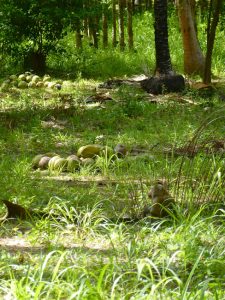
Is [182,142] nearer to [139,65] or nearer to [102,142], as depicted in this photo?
[102,142]

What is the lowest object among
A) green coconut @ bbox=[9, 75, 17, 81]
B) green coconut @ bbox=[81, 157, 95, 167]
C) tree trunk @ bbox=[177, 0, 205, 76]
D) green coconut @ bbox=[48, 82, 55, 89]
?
green coconut @ bbox=[81, 157, 95, 167]

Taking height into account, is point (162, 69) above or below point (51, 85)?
above

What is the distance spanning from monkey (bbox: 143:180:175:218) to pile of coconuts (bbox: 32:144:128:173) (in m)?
1.37

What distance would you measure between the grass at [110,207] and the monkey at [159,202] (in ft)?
0.31

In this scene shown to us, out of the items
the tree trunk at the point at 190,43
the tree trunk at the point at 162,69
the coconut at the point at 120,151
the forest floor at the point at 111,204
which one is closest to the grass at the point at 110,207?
the forest floor at the point at 111,204

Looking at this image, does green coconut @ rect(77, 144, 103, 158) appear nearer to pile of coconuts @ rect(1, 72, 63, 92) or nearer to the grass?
the grass

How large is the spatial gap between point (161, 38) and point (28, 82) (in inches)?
108

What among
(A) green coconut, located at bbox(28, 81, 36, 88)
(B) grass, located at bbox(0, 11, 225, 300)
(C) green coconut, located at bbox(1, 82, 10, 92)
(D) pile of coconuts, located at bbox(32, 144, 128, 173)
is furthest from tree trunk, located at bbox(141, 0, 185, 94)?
(D) pile of coconuts, located at bbox(32, 144, 128, 173)

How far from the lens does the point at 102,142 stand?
7676mm

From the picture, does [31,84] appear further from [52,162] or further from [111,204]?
[111,204]

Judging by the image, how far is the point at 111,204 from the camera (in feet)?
17.0

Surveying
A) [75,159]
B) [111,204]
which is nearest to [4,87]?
[75,159]

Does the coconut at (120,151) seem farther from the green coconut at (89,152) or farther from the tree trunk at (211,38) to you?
the tree trunk at (211,38)

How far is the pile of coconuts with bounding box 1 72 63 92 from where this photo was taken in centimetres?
1177
